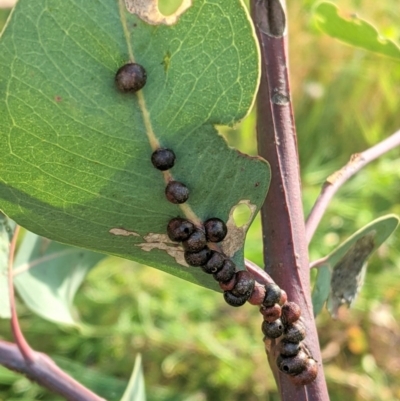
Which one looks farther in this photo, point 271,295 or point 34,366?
point 34,366

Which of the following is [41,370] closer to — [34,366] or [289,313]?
[34,366]

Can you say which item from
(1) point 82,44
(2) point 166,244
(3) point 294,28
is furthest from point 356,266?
(3) point 294,28

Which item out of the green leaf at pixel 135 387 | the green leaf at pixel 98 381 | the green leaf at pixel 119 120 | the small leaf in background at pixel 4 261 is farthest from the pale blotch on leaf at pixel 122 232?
the green leaf at pixel 98 381

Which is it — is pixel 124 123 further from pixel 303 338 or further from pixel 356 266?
pixel 356 266

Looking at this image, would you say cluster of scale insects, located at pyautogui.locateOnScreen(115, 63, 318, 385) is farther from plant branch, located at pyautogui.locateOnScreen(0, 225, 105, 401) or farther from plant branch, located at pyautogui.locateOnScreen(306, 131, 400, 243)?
plant branch, located at pyautogui.locateOnScreen(0, 225, 105, 401)

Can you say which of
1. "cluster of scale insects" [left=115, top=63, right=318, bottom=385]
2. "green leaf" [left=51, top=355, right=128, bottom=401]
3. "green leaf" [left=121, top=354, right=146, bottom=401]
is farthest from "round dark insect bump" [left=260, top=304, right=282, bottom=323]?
"green leaf" [left=51, top=355, right=128, bottom=401]

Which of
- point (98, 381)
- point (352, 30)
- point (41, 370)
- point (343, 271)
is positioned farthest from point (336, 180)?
point (98, 381)
